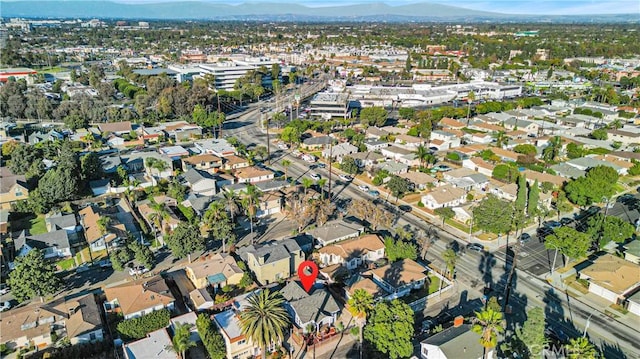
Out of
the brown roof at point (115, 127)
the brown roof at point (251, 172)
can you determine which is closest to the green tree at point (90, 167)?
the brown roof at point (251, 172)

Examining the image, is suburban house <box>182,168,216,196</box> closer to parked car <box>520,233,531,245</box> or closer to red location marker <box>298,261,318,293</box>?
red location marker <box>298,261,318,293</box>

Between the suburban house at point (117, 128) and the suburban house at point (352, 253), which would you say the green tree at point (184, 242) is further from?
the suburban house at point (117, 128)

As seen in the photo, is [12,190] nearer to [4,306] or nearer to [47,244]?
[47,244]

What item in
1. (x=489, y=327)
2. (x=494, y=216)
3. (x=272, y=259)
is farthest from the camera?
(x=494, y=216)

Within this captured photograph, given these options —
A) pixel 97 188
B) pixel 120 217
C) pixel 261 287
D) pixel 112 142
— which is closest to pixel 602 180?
pixel 261 287

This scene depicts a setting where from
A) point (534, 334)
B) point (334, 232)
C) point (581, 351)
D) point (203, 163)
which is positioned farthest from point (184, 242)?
point (581, 351)

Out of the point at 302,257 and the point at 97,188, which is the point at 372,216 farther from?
the point at 97,188
